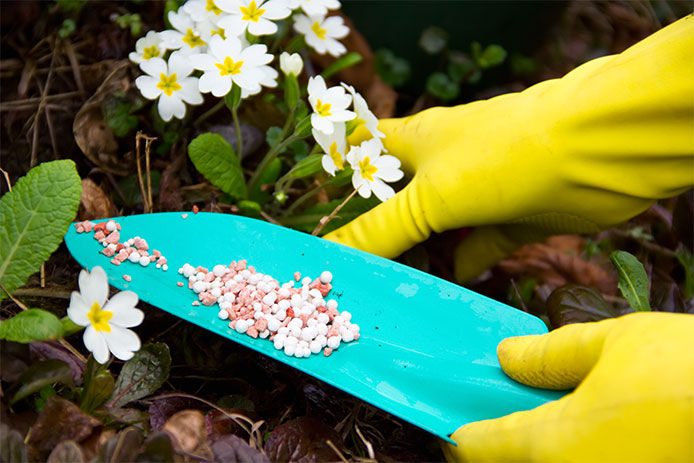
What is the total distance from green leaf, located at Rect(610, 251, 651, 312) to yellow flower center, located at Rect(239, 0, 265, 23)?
0.67m

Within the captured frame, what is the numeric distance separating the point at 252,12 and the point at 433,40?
2.38ft

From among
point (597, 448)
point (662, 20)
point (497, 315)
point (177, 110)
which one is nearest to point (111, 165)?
point (177, 110)

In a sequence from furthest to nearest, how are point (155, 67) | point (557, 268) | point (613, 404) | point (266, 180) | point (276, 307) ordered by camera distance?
point (557, 268) < point (266, 180) < point (155, 67) < point (276, 307) < point (613, 404)

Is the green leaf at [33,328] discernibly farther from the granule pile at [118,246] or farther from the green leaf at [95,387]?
the granule pile at [118,246]

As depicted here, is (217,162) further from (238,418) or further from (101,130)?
(238,418)

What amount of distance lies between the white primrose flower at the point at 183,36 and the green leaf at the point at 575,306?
0.71m

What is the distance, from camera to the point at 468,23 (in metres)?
1.66


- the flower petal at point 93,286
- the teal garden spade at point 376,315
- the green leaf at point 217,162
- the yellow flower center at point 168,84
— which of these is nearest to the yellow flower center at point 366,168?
the teal garden spade at point 376,315

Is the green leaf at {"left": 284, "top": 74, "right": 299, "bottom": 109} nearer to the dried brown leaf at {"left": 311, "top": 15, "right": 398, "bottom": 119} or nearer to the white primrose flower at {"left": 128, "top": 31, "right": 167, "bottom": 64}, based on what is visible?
the white primrose flower at {"left": 128, "top": 31, "right": 167, "bottom": 64}

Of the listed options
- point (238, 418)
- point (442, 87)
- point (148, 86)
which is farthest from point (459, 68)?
point (238, 418)

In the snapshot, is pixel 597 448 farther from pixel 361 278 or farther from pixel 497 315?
pixel 361 278

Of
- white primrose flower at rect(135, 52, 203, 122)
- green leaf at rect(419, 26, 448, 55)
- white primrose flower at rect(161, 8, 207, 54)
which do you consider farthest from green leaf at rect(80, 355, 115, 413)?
green leaf at rect(419, 26, 448, 55)

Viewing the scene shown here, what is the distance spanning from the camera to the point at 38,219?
82 centimetres

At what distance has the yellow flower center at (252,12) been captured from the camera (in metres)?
1.00
